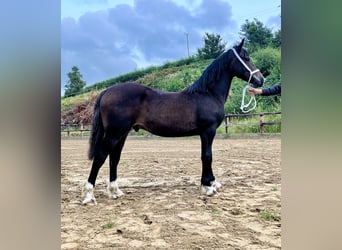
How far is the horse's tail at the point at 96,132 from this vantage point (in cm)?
133

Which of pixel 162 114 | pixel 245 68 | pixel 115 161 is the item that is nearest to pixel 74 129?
pixel 115 161

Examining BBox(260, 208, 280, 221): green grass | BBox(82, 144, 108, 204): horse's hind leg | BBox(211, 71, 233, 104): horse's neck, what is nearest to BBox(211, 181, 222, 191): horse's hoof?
BBox(260, 208, 280, 221): green grass

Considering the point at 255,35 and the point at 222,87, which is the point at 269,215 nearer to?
the point at 222,87

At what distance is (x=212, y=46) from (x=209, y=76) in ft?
0.39

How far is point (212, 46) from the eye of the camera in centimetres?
130

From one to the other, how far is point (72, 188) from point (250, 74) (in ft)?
2.77

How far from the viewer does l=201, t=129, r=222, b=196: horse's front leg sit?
1.31m

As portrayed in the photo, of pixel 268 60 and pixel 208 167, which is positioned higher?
pixel 268 60

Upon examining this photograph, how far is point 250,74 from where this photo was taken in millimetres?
1311

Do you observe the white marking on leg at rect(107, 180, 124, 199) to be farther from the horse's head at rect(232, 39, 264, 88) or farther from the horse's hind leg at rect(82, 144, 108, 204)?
the horse's head at rect(232, 39, 264, 88)

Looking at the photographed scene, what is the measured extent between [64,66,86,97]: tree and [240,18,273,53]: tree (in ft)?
2.19

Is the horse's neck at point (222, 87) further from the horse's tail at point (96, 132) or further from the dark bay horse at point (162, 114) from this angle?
the horse's tail at point (96, 132)
